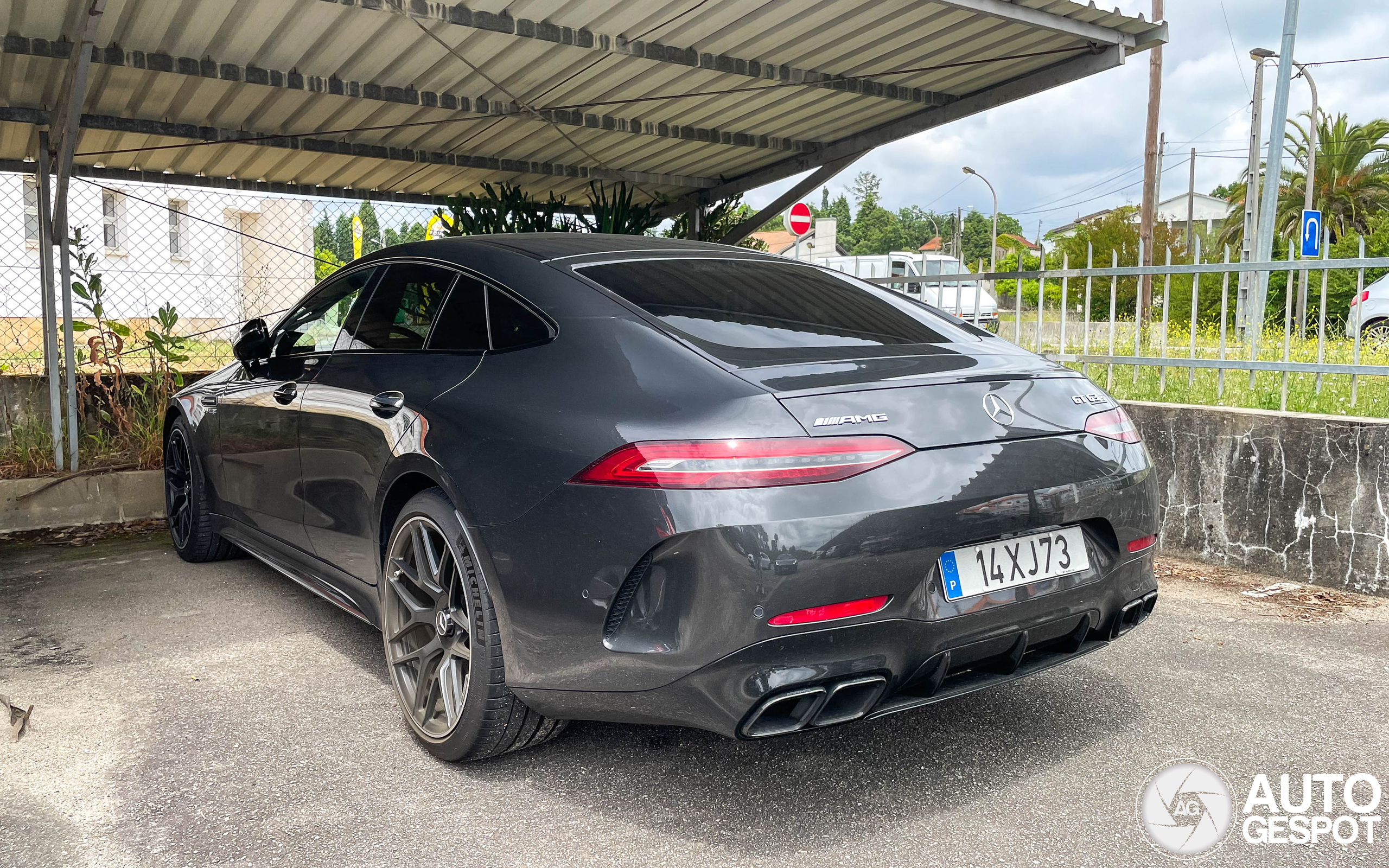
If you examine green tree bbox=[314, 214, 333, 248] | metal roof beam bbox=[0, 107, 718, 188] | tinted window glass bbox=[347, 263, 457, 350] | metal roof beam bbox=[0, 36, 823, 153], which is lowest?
tinted window glass bbox=[347, 263, 457, 350]

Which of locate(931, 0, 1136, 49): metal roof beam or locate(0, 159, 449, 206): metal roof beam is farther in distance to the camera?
locate(0, 159, 449, 206): metal roof beam

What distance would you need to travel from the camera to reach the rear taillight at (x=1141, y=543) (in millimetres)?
2783

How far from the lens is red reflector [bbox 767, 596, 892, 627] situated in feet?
7.43

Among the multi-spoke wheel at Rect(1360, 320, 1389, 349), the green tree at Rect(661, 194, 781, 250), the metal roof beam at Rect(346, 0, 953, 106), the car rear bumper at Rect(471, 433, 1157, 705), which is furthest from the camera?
the green tree at Rect(661, 194, 781, 250)

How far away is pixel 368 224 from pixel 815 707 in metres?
17.5

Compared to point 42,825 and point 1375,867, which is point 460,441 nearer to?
point 42,825

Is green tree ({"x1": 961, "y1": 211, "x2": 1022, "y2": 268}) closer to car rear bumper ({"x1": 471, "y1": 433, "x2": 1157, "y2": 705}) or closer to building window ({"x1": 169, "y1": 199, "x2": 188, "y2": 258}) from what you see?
building window ({"x1": 169, "y1": 199, "x2": 188, "y2": 258})

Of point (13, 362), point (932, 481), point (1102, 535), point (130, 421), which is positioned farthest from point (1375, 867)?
point (13, 362)

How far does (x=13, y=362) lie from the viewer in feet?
26.0

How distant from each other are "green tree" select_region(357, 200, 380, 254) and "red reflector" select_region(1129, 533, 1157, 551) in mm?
3298

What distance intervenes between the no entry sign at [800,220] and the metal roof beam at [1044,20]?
10.1 metres

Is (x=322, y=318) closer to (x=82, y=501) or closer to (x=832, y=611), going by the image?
(x=832, y=611)

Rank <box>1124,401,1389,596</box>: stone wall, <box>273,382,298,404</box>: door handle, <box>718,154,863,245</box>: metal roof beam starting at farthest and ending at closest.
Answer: <box>718,154,863,245</box>: metal roof beam, <box>1124,401,1389,596</box>: stone wall, <box>273,382,298,404</box>: door handle

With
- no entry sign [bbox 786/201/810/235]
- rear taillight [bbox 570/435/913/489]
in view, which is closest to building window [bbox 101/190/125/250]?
no entry sign [bbox 786/201/810/235]
